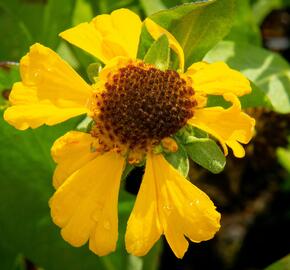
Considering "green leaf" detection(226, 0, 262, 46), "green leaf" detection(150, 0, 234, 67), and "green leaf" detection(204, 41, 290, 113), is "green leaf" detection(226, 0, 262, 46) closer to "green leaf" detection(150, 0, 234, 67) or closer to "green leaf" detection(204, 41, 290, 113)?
"green leaf" detection(204, 41, 290, 113)

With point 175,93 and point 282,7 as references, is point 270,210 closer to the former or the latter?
point 282,7

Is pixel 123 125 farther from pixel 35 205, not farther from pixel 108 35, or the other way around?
pixel 35 205

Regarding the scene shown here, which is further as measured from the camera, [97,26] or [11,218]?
[11,218]

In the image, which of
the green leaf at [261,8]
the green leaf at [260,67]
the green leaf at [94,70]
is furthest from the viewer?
the green leaf at [261,8]

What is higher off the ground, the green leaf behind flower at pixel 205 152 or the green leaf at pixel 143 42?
the green leaf at pixel 143 42

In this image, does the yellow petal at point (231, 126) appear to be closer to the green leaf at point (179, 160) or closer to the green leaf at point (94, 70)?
the green leaf at point (179, 160)

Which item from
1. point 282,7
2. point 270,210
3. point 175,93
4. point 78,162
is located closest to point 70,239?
point 78,162

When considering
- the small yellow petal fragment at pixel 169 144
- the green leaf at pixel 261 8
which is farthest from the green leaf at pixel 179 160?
the green leaf at pixel 261 8

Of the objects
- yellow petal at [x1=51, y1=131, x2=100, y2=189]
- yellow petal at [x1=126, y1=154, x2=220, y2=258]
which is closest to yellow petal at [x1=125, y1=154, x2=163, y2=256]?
yellow petal at [x1=126, y1=154, x2=220, y2=258]
